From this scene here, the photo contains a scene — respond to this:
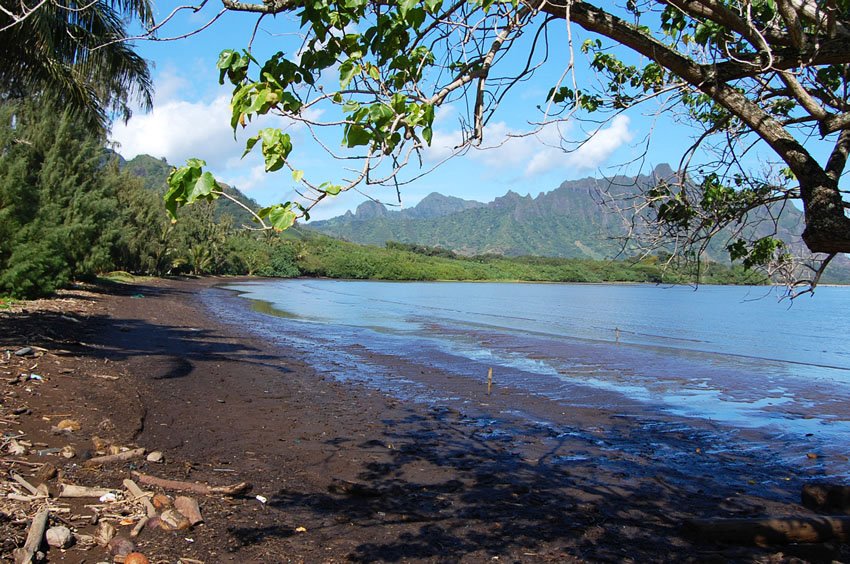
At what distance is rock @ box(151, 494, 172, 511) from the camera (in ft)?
14.1

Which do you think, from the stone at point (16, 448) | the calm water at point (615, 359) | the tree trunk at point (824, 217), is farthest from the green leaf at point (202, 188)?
the calm water at point (615, 359)

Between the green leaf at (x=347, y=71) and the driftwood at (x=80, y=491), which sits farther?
the driftwood at (x=80, y=491)

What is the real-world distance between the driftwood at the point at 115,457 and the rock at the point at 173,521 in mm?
→ 1218

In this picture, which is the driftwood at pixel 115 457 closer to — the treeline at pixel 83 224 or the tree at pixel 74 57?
the treeline at pixel 83 224

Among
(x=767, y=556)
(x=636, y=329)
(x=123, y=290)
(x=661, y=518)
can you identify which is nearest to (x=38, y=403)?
(x=661, y=518)

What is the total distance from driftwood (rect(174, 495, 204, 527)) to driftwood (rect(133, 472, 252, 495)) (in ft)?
1.24

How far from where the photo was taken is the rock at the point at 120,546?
360cm

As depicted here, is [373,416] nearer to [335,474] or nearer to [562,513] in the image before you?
[335,474]

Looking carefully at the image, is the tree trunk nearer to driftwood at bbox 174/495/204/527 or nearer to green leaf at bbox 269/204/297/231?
green leaf at bbox 269/204/297/231

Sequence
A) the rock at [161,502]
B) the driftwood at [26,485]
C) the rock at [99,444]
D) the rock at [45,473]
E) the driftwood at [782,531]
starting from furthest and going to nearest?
1. the rock at [99,444]
2. the driftwood at [782,531]
3. the rock at [45,473]
4. the rock at [161,502]
5. the driftwood at [26,485]

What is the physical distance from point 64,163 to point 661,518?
22.7 metres

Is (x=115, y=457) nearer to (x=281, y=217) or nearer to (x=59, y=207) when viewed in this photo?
(x=281, y=217)

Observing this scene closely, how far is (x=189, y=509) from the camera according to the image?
14.0 ft

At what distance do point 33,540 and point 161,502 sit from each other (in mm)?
950
